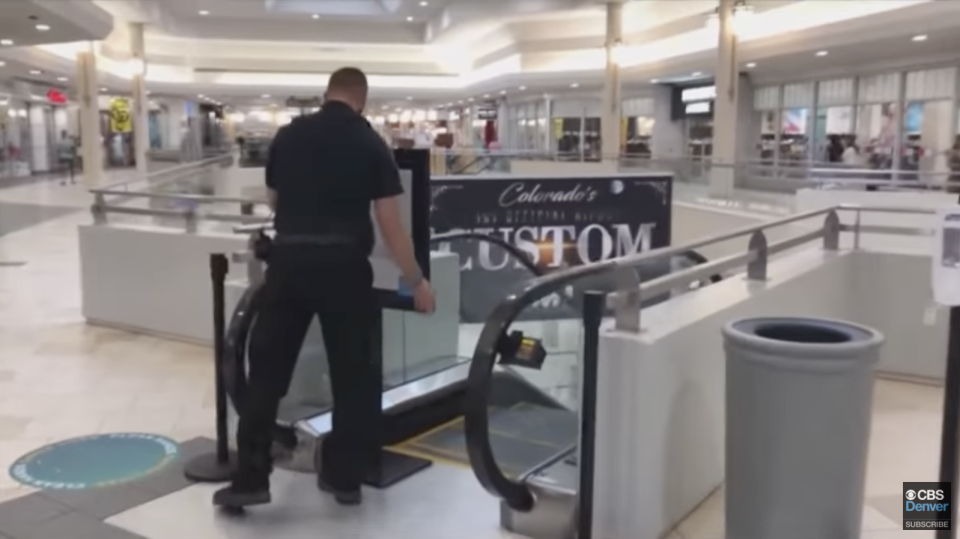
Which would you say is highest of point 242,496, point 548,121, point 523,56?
point 523,56

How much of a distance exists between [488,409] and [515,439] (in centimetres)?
94

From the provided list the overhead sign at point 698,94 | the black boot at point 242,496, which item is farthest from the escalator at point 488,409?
the overhead sign at point 698,94

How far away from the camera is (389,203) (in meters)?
3.22

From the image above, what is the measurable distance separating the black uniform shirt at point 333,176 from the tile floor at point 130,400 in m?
1.20

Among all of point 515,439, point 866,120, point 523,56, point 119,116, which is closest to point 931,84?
point 866,120

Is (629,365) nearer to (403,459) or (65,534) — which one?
(403,459)

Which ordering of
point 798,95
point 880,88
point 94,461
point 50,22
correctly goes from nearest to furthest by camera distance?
1. point 94,461
2. point 50,22
3. point 880,88
4. point 798,95

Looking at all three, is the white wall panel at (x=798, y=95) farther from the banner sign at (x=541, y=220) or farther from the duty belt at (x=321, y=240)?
the duty belt at (x=321, y=240)

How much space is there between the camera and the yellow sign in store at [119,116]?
39.1 m

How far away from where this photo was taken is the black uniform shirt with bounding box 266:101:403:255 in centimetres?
319

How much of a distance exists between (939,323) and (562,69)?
2297cm

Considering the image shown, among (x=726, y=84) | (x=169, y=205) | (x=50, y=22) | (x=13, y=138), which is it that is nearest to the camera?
(x=169, y=205)

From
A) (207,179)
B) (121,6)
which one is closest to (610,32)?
(121,6)

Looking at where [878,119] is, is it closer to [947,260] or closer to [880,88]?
[880,88]
